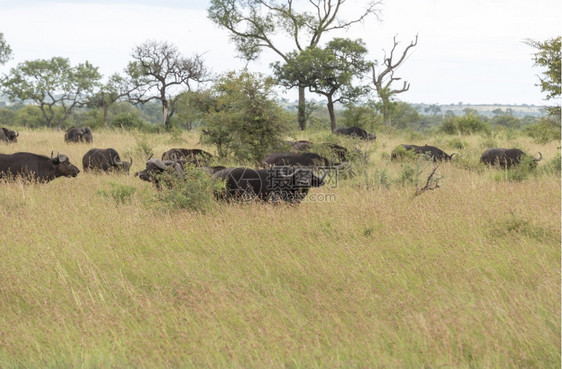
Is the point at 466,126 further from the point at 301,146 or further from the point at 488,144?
the point at 301,146

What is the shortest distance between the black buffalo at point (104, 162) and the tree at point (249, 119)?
2889mm

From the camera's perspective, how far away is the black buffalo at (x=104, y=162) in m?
14.5

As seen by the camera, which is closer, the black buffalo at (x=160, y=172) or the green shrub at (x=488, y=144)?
the black buffalo at (x=160, y=172)

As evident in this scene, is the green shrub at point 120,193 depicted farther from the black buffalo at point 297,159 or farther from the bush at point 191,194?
the black buffalo at point 297,159

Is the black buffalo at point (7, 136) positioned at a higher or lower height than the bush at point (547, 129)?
higher

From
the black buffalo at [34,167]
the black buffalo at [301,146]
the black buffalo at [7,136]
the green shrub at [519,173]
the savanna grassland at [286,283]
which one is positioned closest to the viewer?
the savanna grassland at [286,283]

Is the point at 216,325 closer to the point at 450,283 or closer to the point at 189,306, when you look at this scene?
the point at 189,306

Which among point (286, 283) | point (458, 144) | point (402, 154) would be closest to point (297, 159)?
point (402, 154)

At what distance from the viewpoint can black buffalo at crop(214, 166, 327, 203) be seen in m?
9.34

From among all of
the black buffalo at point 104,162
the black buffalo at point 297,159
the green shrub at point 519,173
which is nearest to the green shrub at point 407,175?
the black buffalo at point 297,159

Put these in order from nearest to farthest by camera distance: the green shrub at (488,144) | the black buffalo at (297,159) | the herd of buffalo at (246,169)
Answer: the herd of buffalo at (246,169) → the black buffalo at (297,159) → the green shrub at (488,144)

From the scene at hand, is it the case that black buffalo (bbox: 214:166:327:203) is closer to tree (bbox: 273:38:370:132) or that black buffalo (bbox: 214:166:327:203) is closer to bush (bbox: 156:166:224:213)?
bush (bbox: 156:166:224:213)

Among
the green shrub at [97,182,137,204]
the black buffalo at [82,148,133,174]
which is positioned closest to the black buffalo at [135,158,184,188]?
the green shrub at [97,182,137,204]

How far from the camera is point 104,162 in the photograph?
576 inches
